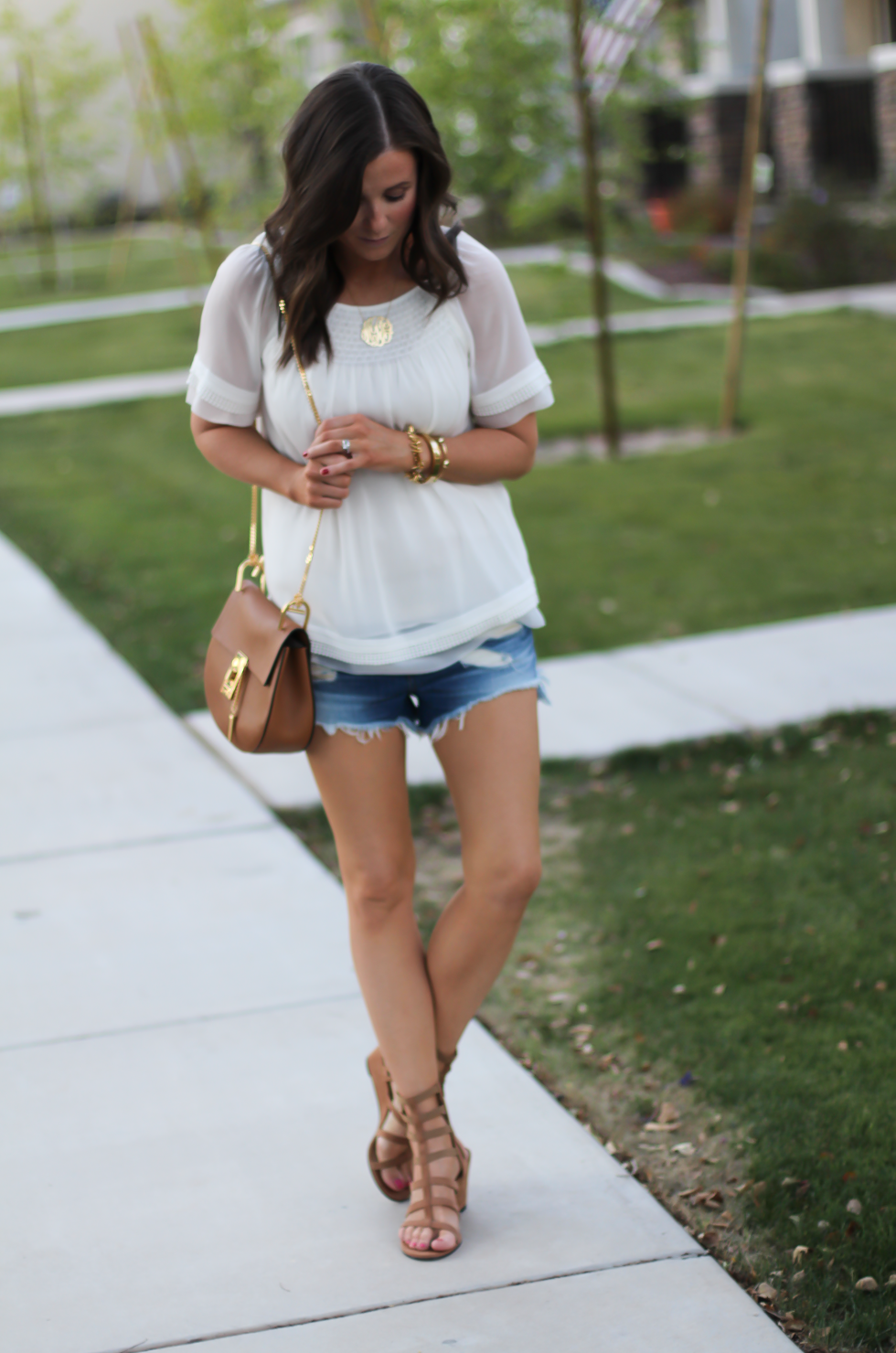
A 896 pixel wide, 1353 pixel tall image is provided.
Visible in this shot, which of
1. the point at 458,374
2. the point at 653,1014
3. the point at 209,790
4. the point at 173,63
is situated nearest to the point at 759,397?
the point at 209,790

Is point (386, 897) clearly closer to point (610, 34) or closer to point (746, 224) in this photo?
point (610, 34)

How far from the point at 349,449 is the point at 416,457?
14 centimetres

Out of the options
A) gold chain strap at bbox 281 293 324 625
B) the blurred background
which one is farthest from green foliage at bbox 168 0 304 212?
gold chain strap at bbox 281 293 324 625

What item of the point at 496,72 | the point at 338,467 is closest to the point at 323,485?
the point at 338,467

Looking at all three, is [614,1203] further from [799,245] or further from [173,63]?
[173,63]

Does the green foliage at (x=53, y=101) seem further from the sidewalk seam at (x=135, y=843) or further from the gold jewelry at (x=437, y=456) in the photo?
the gold jewelry at (x=437, y=456)

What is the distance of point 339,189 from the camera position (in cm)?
236

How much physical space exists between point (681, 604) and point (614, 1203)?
452 cm

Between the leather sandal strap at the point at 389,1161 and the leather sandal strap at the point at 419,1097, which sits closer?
the leather sandal strap at the point at 419,1097

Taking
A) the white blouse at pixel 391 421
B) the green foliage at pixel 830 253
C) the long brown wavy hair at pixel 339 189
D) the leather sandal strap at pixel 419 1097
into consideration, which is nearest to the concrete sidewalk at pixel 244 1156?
the leather sandal strap at pixel 419 1097

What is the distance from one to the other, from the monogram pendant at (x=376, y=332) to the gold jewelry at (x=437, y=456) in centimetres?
17

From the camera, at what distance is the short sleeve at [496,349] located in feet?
8.50

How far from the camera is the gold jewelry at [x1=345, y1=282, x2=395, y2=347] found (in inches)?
99.7

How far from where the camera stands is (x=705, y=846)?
4562mm
